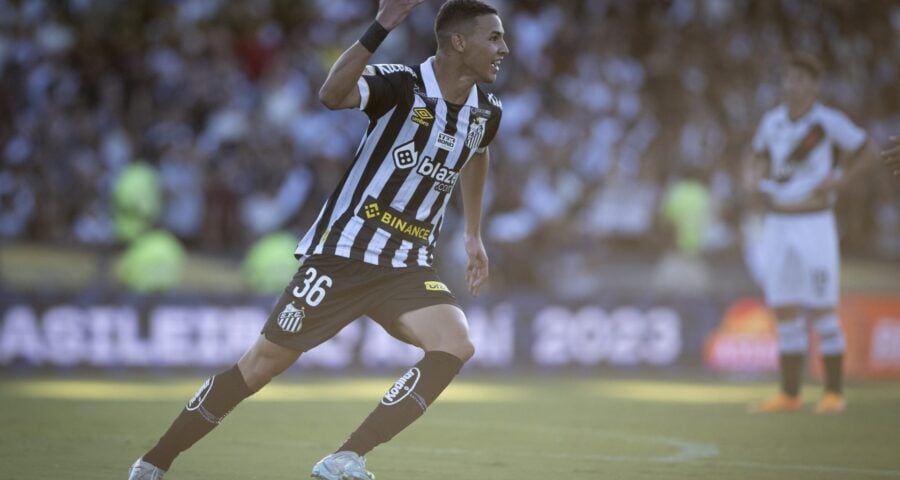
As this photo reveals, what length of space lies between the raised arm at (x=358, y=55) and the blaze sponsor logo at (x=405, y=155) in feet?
1.81

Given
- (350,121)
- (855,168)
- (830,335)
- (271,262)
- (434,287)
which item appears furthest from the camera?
(350,121)

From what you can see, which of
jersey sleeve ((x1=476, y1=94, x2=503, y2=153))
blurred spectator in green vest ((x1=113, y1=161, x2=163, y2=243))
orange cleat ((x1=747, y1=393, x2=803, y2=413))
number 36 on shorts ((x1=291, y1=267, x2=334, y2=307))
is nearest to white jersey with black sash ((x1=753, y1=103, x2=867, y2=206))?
orange cleat ((x1=747, y1=393, x2=803, y2=413))

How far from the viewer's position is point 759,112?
69.4 ft

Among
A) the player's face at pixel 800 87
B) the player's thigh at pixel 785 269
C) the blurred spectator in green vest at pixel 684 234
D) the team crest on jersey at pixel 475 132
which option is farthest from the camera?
the blurred spectator in green vest at pixel 684 234

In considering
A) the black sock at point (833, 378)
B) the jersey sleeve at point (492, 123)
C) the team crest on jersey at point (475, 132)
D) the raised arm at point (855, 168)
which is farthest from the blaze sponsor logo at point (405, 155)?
the black sock at point (833, 378)

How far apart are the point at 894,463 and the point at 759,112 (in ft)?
45.2

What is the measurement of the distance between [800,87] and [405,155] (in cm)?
594

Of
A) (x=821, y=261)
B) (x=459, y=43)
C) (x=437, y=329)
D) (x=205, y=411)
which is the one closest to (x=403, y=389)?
(x=437, y=329)

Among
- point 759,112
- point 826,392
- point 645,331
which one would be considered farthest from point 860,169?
point 759,112

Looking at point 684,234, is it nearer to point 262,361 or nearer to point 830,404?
point 830,404

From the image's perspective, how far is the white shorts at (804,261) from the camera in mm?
11492

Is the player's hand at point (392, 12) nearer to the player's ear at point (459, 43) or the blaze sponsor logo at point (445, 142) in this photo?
the player's ear at point (459, 43)

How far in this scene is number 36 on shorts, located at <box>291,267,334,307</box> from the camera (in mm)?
6273

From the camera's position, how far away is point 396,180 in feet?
21.0
